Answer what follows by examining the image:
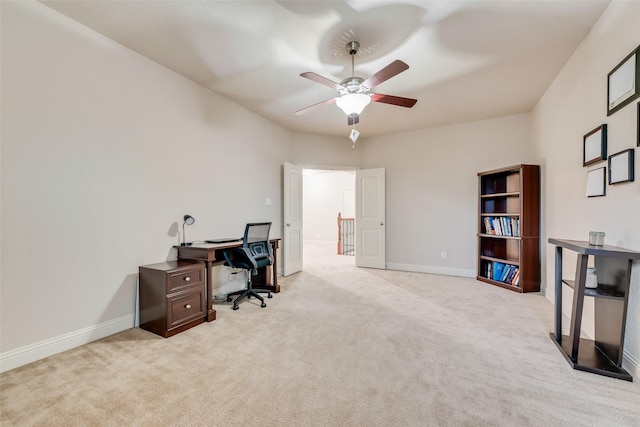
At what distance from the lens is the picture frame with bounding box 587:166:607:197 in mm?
2080

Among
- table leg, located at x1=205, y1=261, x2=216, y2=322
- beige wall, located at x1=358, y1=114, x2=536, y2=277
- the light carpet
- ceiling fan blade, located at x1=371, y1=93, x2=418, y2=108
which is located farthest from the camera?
beige wall, located at x1=358, y1=114, x2=536, y2=277

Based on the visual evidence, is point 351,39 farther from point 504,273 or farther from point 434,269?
point 434,269

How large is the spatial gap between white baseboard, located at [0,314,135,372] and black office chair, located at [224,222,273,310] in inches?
41.5

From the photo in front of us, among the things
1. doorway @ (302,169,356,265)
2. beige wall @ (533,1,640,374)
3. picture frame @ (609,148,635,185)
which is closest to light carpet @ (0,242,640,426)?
beige wall @ (533,1,640,374)

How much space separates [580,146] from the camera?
2506 millimetres

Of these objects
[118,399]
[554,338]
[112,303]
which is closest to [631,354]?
[554,338]

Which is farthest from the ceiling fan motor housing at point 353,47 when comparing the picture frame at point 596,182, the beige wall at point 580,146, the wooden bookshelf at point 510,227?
the wooden bookshelf at point 510,227

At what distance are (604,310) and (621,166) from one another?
1045 millimetres

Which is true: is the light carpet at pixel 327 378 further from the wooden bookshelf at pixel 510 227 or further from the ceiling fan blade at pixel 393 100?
the ceiling fan blade at pixel 393 100

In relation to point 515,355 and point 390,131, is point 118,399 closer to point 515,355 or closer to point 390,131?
point 515,355

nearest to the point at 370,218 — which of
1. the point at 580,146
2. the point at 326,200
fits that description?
the point at 580,146

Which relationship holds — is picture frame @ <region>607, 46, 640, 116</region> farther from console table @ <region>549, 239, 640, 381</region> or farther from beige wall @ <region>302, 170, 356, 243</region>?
beige wall @ <region>302, 170, 356, 243</region>

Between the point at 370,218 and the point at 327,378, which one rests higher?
the point at 370,218

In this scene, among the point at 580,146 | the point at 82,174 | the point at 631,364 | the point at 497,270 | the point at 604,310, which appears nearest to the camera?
the point at 631,364
